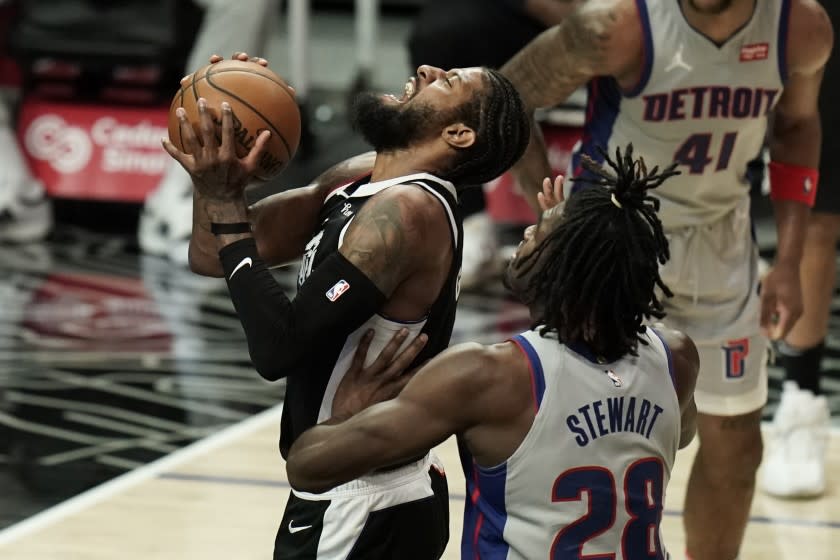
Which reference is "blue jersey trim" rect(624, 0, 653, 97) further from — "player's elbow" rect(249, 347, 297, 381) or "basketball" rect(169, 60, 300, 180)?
"player's elbow" rect(249, 347, 297, 381)

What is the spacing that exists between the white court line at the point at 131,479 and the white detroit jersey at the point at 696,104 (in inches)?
76.0

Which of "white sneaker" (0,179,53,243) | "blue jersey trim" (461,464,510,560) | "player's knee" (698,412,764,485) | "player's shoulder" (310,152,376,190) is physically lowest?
"white sneaker" (0,179,53,243)

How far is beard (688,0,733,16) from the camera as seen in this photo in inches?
140

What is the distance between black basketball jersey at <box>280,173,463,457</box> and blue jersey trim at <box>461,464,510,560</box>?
0.30m

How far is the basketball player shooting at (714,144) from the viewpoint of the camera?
141 inches

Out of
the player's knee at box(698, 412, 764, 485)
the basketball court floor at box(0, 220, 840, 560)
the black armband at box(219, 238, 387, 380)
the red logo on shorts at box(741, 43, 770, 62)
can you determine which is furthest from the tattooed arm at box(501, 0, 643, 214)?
the basketball court floor at box(0, 220, 840, 560)

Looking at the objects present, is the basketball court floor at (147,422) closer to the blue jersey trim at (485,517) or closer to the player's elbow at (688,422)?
the player's elbow at (688,422)

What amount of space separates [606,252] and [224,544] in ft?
7.27

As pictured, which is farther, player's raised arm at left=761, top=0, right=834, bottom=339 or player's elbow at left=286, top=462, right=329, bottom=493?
player's raised arm at left=761, top=0, right=834, bottom=339

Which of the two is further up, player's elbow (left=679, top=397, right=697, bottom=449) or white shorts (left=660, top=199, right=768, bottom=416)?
player's elbow (left=679, top=397, right=697, bottom=449)

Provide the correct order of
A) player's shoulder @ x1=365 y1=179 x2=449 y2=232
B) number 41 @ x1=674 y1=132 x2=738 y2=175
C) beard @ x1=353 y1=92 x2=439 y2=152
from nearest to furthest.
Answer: player's shoulder @ x1=365 y1=179 x2=449 y2=232 → beard @ x1=353 y1=92 x2=439 y2=152 → number 41 @ x1=674 y1=132 x2=738 y2=175

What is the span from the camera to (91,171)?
27.0 feet

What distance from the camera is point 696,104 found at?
3.62m

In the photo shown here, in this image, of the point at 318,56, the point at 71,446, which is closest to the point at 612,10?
the point at 71,446
